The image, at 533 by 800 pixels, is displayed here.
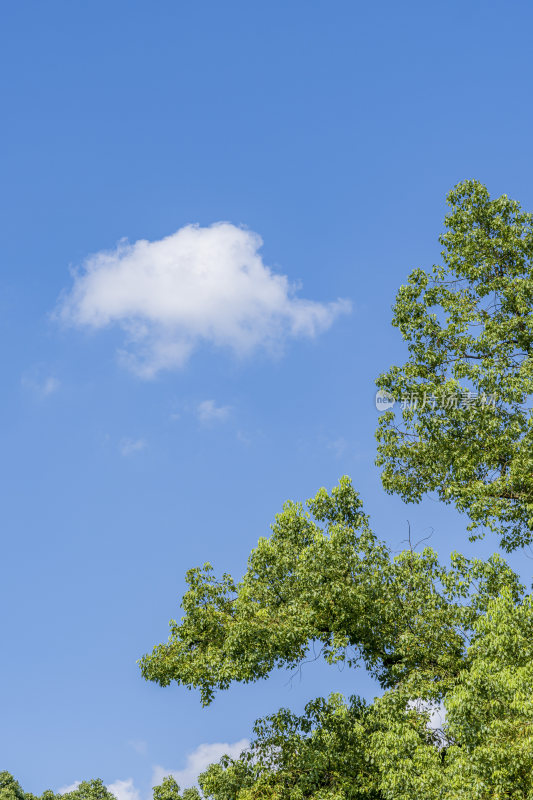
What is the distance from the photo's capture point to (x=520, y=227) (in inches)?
854

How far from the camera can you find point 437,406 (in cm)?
2033

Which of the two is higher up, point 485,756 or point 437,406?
point 437,406

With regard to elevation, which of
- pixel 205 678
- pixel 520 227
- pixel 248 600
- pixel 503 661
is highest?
pixel 520 227

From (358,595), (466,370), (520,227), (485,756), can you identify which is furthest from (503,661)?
(520,227)

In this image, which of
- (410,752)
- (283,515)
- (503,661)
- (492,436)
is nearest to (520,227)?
(492,436)

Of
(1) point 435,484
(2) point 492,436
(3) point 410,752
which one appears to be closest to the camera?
(3) point 410,752

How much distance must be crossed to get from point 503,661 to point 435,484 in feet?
A: 21.7

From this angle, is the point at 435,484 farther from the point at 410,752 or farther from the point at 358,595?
the point at 410,752

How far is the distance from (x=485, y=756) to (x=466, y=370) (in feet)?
31.6

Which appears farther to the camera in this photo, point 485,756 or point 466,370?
point 466,370

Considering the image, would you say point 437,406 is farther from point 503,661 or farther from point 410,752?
point 410,752

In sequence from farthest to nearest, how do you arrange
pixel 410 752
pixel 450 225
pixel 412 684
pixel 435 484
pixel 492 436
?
pixel 450 225 → pixel 435 484 → pixel 492 436 → pixel 412 684 → pixel 410 752

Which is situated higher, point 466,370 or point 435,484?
point 466,370

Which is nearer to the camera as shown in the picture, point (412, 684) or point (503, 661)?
point (503, 661)
